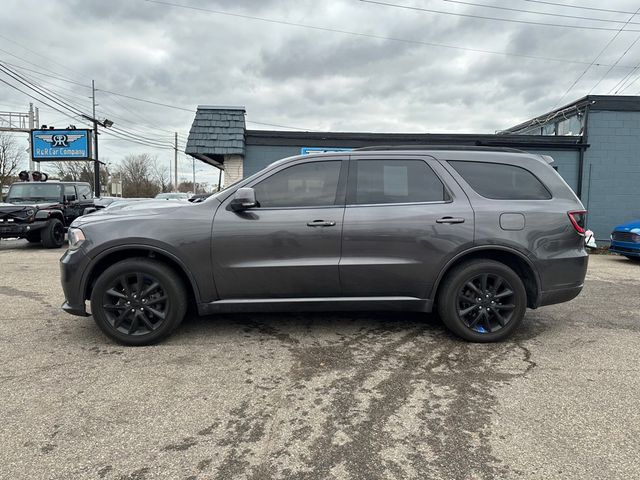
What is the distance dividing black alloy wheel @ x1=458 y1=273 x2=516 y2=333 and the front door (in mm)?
1231

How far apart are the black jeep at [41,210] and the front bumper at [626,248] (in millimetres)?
12718

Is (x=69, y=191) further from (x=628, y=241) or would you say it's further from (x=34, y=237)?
(x=628, y=241)

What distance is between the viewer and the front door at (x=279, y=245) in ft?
13.3

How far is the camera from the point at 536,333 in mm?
4676

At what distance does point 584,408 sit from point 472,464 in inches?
45.3

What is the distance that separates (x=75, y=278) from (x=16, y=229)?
30.2 feet

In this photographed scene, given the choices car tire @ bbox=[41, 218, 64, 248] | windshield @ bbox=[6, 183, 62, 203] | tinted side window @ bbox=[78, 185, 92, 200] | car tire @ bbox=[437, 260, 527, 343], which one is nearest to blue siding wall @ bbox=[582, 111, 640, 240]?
car tire @ bbox=[437, 260, 527, 343]

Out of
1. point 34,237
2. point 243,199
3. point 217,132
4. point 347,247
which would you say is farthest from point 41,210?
point 347,247

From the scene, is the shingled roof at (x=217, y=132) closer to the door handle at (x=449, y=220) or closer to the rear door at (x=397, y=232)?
the rear door at (x=397, y=232)

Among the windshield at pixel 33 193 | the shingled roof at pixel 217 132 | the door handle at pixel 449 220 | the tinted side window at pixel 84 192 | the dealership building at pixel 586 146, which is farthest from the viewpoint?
the tinted side window at pixel 84 192

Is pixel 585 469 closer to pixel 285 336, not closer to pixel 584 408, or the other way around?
pixel 584 408

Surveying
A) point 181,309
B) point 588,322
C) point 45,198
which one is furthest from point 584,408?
point 45,198

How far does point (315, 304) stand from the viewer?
13.8 ft

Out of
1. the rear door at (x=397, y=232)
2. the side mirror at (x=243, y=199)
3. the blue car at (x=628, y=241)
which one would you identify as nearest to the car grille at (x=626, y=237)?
the blue car at (x=628, y=241)
